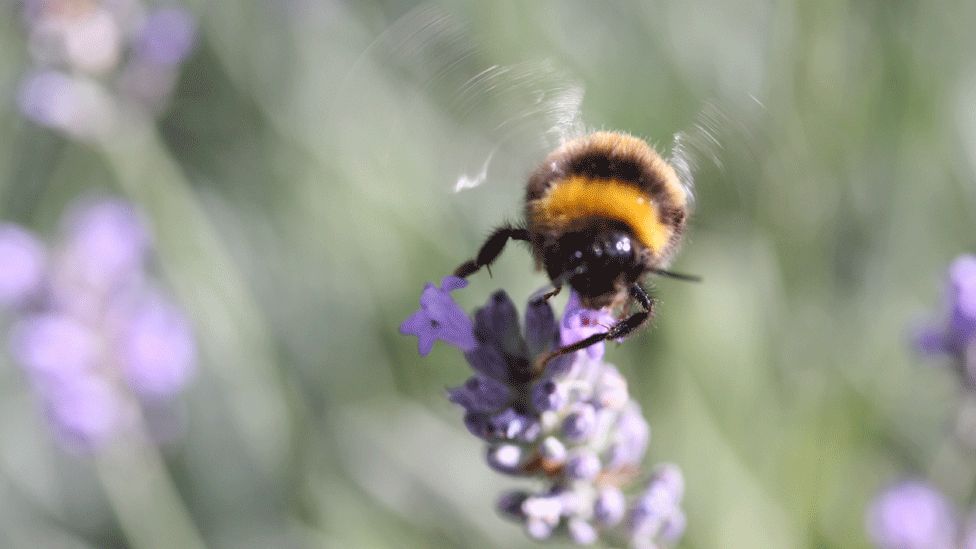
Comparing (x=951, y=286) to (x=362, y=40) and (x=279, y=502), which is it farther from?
(x=362, y=40)

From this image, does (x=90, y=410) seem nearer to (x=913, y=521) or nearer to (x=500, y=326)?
(x=500, y=326)

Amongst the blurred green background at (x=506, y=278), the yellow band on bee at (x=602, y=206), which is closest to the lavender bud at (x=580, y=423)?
the yellow band on bee at (x=602, y=206)

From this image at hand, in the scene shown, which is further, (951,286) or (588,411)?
(951,286)

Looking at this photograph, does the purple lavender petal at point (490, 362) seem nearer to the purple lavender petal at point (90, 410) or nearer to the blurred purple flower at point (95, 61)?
the purple lavender petal at point (90, 410)

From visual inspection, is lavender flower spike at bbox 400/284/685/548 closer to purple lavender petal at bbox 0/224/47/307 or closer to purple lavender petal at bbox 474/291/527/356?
purple lavender petal at bbox 474/291/527/356

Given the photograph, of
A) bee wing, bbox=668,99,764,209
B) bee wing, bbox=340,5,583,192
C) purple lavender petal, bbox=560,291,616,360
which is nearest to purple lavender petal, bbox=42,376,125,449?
bee wing, bbox=340,5,583,192

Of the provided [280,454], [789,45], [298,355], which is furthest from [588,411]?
[298,355]

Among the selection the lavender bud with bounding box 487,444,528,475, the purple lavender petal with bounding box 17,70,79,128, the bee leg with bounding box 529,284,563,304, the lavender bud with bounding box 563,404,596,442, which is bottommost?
the lavender bud with bounding box 487,444,528,475

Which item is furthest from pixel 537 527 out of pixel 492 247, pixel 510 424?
pixel 492 247
